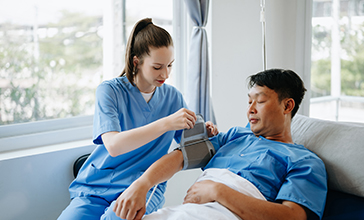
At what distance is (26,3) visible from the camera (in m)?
1.95

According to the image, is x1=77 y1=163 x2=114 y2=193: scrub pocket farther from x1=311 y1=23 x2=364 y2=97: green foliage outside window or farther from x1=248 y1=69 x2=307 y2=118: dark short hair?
x1=311 y1=23 x2=364 y2=97: green foliage outside window

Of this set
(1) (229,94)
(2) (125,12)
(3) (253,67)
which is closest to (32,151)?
(2) (125,12)

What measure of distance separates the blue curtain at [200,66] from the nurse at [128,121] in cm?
58

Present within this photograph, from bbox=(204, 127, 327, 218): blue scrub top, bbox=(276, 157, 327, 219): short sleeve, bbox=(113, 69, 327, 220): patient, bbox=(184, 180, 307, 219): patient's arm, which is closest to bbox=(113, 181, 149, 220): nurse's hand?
bbox=(113, 69, 327, 220): patient

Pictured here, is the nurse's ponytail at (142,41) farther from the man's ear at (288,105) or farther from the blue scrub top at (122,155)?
the man's ear at (288,105)

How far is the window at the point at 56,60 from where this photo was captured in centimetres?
192

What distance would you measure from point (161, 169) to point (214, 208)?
0.95ft

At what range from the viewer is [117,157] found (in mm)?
1482

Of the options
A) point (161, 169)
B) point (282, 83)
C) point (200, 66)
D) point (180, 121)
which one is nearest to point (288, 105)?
point (282, 83)

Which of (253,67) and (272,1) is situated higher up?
(272,1)

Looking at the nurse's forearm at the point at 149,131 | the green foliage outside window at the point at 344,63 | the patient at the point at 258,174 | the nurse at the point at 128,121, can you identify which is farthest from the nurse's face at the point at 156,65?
the green foliage outside window at the point at 344,63

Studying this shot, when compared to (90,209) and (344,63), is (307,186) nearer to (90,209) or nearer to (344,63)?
(90,209)

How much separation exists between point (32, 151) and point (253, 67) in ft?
5.49

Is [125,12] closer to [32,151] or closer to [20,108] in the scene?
[20,108]
